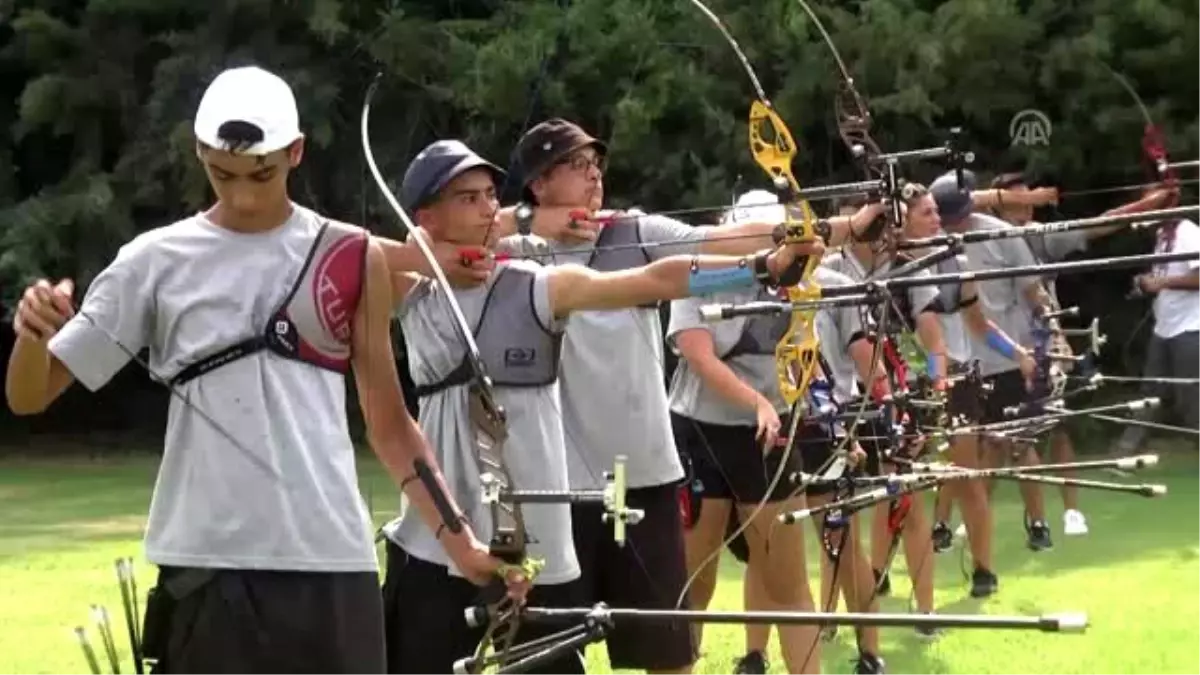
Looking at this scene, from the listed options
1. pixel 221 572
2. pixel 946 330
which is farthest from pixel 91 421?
pixel 221 572

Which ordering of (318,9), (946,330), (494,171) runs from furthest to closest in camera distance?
(318,9)
(946,330)
(494,171)

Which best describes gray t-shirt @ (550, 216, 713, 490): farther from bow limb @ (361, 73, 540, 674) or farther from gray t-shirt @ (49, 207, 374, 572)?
gray t-shirt @ (49, 207, 374, 572)

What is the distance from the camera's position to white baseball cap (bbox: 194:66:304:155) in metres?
3.49

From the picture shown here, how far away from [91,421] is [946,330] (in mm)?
13518

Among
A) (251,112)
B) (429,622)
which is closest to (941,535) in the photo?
(429,622)

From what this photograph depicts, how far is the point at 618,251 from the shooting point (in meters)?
5.11

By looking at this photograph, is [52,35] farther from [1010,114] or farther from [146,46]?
[1010,114]

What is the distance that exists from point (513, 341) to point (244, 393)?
1.10 meters

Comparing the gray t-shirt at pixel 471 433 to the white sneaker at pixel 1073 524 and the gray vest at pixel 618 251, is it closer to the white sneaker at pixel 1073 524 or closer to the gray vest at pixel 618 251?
the gray vest at pixel 618 251

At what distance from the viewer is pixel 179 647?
3594 millimetres

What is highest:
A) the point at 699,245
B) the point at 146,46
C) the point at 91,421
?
the point at 146,46

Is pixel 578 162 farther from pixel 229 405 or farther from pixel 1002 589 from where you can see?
pixel 1002 589

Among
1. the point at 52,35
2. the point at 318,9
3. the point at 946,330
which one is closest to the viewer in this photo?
the point at 946,330

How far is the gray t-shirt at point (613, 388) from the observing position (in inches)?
203
